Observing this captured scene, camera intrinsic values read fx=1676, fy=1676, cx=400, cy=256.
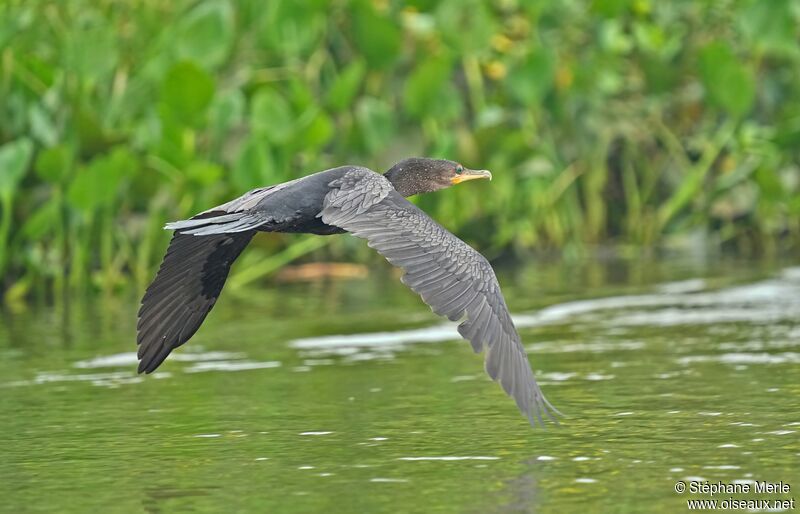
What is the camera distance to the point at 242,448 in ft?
22.3

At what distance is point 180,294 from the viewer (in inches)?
313

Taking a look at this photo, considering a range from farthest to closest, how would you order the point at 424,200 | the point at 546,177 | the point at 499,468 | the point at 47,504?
1. the point at 546,177
2. the point at 424,200
3. the point at 499,468
4. the point at 47,504

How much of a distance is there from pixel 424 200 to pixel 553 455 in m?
7.64

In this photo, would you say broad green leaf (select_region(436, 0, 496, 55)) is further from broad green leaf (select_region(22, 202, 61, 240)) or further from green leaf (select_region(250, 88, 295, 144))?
broad green leaf (select_region(22, 202, 61, 240))

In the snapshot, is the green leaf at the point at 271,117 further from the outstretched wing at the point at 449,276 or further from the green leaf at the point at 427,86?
the outstretched wing at the point at 449,276

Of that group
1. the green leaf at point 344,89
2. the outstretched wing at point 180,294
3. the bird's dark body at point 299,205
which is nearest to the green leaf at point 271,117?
the green leaf at point 344,89

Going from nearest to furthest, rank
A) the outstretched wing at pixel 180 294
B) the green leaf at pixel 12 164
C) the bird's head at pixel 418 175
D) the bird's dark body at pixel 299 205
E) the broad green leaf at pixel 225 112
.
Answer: the bird's dark body at pixel 299 205
the outstretched wing at pixel 180 294
the bird's head at pixel 418 175
the green leaf at pixel 12 164
the broad green leaf at pixel 225 112

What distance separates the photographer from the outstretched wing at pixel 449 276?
6.30m

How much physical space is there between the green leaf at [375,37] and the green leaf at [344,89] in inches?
17.8

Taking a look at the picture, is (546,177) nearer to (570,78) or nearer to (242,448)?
(570,78)

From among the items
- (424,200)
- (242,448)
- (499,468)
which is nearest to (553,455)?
(499,468)

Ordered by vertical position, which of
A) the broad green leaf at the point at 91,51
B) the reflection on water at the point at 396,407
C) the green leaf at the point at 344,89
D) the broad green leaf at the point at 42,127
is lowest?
the reflection on water at the point at 396,407

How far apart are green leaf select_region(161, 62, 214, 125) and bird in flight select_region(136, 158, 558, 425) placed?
421cm

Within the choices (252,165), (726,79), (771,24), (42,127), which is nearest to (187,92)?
(252,165)
